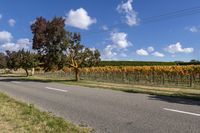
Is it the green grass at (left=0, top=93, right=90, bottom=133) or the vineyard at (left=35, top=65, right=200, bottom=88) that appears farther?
A: the vineyard at (left=35, top=65, right=200, bottom=88)

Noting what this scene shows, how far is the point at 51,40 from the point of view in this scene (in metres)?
38.3

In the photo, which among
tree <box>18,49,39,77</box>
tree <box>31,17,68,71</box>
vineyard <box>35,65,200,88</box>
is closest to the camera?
vineyard <box>35,65,200,88</box>

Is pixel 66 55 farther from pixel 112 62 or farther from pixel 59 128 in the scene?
pixel 112 62

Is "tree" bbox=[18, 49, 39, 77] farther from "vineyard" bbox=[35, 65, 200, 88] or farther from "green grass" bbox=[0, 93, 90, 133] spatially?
"green grass" bbox=[0, 93, 90, 133]

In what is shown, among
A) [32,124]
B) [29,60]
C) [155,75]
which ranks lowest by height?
[32,124]

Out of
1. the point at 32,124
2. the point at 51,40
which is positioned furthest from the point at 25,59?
the point at 32,124

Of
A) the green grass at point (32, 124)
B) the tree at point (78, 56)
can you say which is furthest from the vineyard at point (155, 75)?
the green grass at point (32, 124)

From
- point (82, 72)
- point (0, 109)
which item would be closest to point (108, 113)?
point (0, 109)

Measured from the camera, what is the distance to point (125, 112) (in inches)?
409

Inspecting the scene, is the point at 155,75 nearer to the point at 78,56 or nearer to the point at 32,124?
the point at 78,56

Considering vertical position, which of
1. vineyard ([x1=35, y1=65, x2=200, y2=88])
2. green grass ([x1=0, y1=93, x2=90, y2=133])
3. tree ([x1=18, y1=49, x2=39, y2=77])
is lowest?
green grass ([x1=0, y1=93, x2=90, y2=133])

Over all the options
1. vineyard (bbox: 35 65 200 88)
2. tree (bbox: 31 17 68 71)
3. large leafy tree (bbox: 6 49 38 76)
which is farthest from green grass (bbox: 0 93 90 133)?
large leafy tree (bbox: 6 49 38 76)

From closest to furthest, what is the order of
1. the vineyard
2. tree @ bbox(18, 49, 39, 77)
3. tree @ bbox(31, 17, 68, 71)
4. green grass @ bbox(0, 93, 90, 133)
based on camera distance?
green grass @ bbox(0, 93, 90, 133), the vineyard, tree @ bbox(31, 17, 68, 71), tree @ bbox(18, 49, 39, 77)

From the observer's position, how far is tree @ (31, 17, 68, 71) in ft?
122
